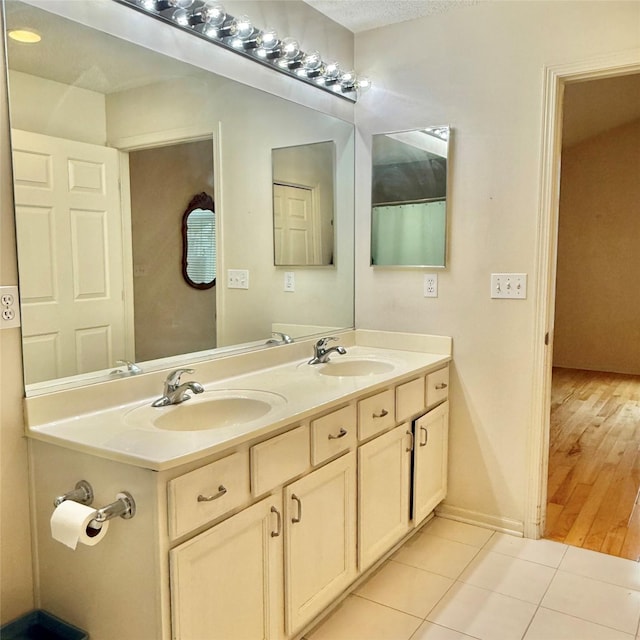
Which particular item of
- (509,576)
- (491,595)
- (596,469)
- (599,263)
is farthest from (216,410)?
(599,263)

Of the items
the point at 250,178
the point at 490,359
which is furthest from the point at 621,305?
the point at 250,178

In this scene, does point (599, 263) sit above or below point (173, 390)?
above

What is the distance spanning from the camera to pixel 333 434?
1854 millimetres

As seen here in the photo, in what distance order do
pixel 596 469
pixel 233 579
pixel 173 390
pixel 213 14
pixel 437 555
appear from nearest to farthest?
pixel 233 579 < pixel 173 390 < pixel 213 14 < pixel 437 555 < pixel 596 469

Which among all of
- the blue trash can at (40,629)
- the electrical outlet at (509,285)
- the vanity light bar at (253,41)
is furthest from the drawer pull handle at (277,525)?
the vanity light bar at (253,41)

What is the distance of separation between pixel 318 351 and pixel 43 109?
1382 millimetres

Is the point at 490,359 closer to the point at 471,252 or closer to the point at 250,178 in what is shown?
the point at 471,252

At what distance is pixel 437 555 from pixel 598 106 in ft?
13.8

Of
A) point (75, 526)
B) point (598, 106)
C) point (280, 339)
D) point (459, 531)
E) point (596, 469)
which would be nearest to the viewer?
point (75, 526)

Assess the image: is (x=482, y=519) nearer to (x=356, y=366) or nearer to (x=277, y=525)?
(x=356, y=366)

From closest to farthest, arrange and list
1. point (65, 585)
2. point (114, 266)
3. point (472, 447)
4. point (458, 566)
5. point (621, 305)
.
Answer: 1. point (65, 585)
2. point (114, 266)
3. point (458, 566)
4. point (472, 447)
5. point (621, 305)

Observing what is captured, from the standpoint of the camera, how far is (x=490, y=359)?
2.57 meters

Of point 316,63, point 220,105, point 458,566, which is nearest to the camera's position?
point 220,105

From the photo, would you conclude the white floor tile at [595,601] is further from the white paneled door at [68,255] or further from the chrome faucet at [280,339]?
the white paneled door at [68,255]
